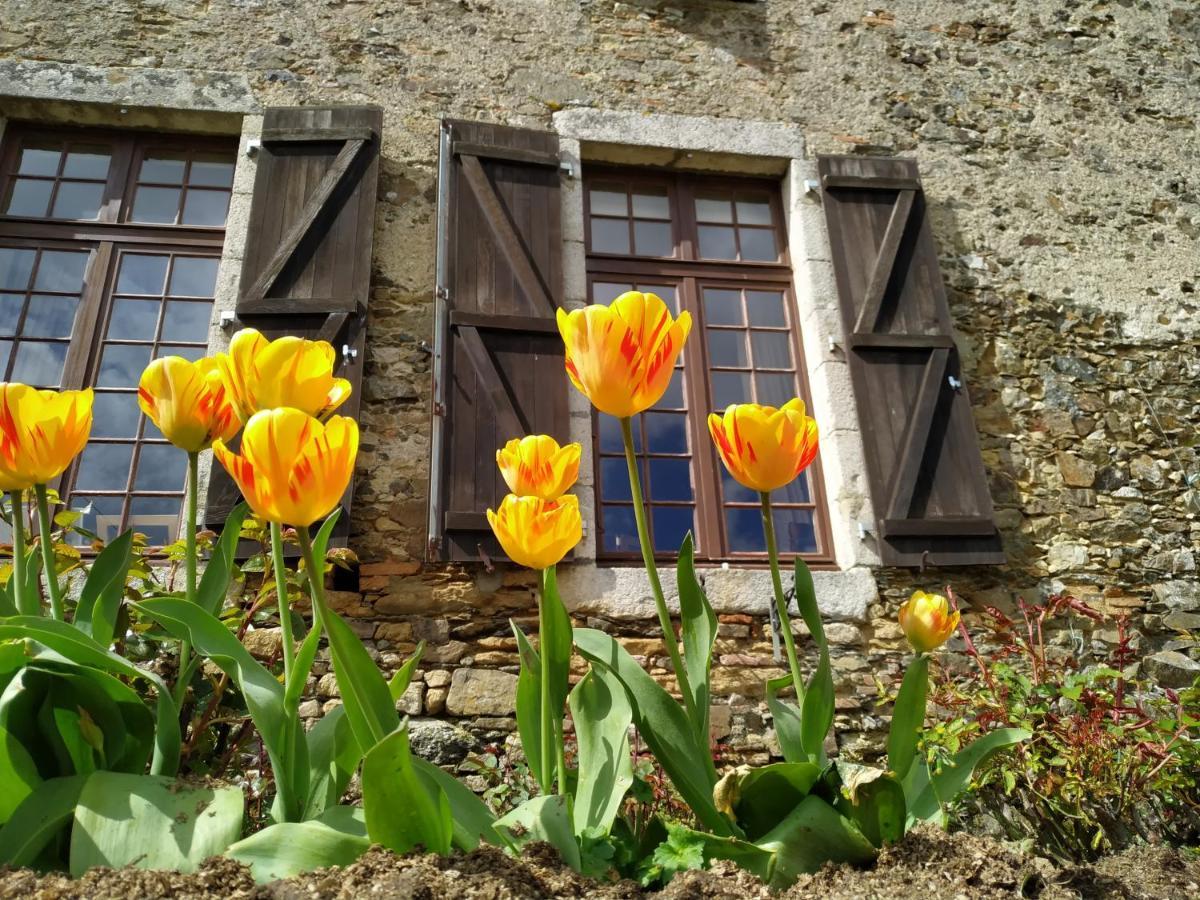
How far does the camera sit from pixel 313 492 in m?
1.04

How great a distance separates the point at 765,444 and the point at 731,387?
3058 mm

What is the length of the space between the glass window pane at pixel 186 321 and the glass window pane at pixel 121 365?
13cm

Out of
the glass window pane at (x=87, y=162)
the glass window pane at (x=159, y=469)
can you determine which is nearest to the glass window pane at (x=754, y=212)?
the glass window pane at (x=159, y=469)

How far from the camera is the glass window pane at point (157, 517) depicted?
360 cm

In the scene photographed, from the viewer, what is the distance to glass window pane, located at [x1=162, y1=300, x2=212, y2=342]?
4003mm

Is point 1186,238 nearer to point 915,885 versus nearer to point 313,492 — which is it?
point 915,885

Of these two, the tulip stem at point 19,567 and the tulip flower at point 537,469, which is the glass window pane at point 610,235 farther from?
the tulip stem at point 19,567

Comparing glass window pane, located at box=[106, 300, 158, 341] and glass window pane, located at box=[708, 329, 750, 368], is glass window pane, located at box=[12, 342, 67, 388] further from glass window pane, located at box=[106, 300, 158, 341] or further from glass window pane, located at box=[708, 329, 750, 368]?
glass window pane, located at box=[708, 329, 750, 368]

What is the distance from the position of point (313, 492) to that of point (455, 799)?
1.77 ft

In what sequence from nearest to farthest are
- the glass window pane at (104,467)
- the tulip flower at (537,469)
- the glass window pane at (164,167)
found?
the tulip flower at (537,469)
the glass window pane at (104,467)
the glass window pane at (164,167)

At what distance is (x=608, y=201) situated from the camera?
470cm

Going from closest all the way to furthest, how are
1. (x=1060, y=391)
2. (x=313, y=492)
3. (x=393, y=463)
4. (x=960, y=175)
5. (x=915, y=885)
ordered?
(x=313, y=492) < (x=915, y=885) < (x=393, y=463) < (x=1060, y=391) < (x=960, y=175)

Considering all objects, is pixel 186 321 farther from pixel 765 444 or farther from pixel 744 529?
pixel 765 444

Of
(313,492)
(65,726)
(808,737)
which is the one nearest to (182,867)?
(65,726)
